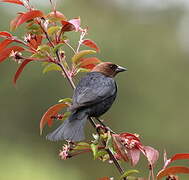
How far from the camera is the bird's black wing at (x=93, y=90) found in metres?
2.65

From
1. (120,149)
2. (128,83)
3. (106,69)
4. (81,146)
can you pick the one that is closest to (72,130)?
(81,146)

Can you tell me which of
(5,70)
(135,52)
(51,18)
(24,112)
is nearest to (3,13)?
(5,70)

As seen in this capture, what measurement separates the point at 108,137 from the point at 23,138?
11.2 meters

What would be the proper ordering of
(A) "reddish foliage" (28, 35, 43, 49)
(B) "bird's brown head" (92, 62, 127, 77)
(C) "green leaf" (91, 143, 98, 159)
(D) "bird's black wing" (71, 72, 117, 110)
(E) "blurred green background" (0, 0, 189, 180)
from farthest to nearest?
(E) "blurred green background" (0, 0, 189, 180) → (B) "bird's brown head" (92, 62, 127, 77) → (D) "bird's black wing" (71, 72, 117, 110) → (A) "reddish foliage" (28, 35, 43, 49) → (C) "green leaf" (91, 143, 98, 159)

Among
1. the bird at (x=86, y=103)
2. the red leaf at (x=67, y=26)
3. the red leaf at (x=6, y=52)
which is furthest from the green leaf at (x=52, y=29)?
the bird at (x=86, y=103)

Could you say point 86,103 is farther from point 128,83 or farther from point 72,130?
point 128,83

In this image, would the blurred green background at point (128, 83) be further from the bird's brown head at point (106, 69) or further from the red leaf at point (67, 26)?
the red leaf at point (67, 26)

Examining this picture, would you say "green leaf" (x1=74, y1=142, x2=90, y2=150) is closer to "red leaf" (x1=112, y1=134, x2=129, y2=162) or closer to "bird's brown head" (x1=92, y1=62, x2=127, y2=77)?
"red leaf" (x1=112, y1=134, x2=129, y2=162)

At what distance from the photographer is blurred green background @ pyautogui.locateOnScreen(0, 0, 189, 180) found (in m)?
13.5

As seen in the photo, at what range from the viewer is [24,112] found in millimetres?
14359

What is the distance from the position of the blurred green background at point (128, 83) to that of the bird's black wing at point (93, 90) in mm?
7795

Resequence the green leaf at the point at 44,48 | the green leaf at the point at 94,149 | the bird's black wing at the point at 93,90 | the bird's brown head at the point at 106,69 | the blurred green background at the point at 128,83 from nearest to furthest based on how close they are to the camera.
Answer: the green leaf at the point at 94,149 < the green leaf at the point at 44,48 < the bird's black wing at the point at 93,90 < the bird's brown head at the point at 106,69 < the blurred green background at the point at 128,83

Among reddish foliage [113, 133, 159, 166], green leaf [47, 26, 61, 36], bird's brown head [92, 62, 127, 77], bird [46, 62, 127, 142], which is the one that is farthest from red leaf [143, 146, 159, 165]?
bird's brown head [92, 62, 127, 77]

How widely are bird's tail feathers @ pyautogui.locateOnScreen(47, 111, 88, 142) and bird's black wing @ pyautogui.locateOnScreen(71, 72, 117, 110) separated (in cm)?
7
